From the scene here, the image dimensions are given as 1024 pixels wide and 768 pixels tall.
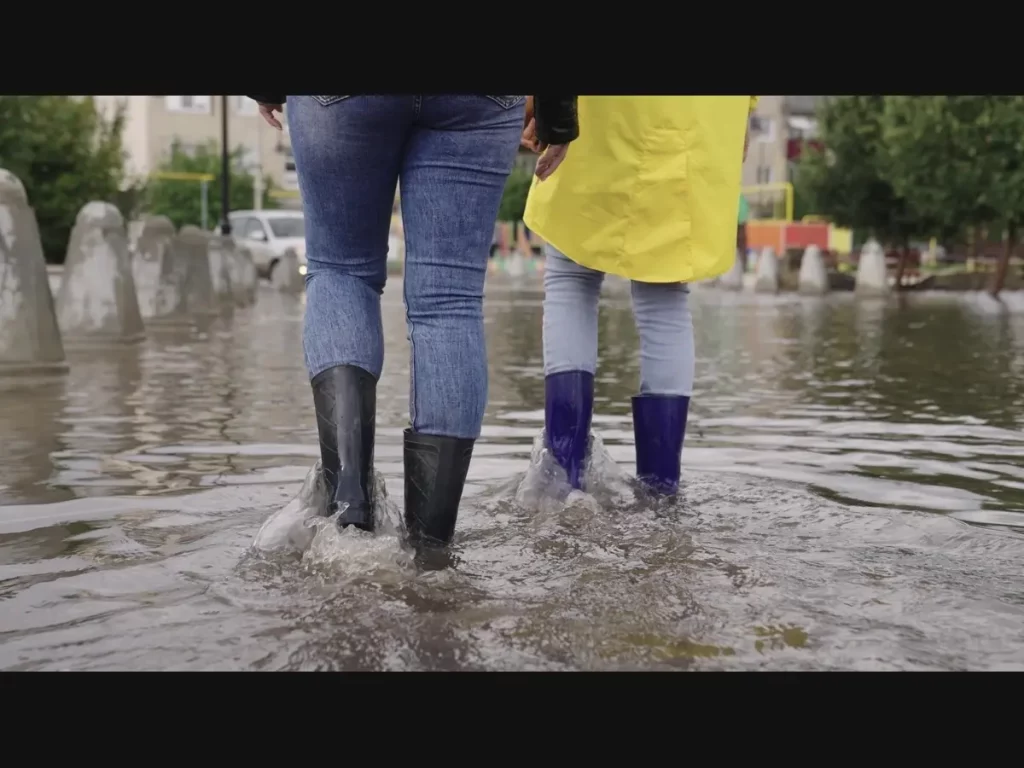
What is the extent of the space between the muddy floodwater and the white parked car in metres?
24.5

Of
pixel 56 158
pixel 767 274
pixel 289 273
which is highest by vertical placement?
pixel 56 158

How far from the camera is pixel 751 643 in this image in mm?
2408

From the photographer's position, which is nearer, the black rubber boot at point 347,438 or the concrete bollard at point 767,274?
the black rubber boot at point 347,438

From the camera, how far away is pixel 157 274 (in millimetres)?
12898

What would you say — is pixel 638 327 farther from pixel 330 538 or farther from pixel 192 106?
pixel 192 106

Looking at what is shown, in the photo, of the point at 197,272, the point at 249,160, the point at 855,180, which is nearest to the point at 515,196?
the point at 249,160

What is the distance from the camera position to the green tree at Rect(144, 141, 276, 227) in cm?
5356

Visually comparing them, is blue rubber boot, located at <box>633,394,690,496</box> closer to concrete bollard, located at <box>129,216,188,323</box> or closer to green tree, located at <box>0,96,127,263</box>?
concrete bollard, located at <box>129,216,188,323</box>

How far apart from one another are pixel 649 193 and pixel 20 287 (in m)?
4.60

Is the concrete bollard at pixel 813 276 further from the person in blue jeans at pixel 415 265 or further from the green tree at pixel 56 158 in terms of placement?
the person in blue jeans at pixel 415 265

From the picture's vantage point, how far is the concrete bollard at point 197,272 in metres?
13.8

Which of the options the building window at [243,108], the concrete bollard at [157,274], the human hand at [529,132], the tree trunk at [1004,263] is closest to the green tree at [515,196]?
the building window at [243,108]

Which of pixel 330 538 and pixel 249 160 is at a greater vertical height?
pixel 249 160

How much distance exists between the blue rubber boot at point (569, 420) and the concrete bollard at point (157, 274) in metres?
9.27
